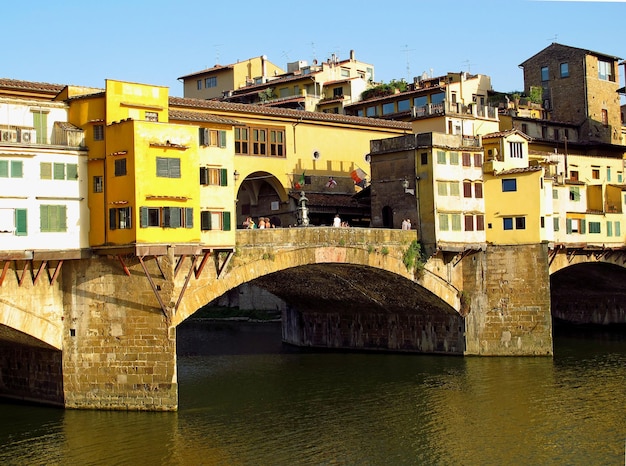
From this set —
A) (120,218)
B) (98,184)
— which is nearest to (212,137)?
(98,184)

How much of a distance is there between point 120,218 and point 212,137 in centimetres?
659

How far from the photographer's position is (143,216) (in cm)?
4012

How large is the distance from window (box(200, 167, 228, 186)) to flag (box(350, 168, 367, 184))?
19.9 metres

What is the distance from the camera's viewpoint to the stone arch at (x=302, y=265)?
43719mm

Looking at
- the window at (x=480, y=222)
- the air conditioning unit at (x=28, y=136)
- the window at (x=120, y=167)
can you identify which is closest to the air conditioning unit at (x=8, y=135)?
the air conditioning unit at (x=28, y=136)

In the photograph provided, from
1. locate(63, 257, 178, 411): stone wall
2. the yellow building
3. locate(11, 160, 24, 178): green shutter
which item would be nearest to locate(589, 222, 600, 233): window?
the yellow building

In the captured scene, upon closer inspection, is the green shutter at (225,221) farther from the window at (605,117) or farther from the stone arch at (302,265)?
the window at (605,117)

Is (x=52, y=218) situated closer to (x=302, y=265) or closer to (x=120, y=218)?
(x=120, y=218)

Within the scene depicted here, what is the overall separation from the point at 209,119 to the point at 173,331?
409 inches

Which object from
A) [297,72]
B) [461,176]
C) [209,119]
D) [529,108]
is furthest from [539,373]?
[297,72]

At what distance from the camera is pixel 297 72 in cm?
9506

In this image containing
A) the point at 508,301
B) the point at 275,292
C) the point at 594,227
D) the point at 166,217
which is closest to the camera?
the point at 166,217

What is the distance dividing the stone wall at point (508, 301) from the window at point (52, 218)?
27.0m

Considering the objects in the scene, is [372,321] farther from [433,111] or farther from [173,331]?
[173,331]
